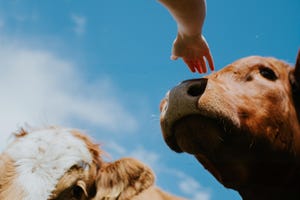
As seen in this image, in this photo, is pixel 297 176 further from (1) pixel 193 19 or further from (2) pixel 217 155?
(1) pixel 193 19

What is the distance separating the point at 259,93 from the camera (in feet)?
11.4

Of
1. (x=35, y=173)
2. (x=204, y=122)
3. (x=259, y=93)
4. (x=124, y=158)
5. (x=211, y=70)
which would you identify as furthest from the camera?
(x=124, y=158)

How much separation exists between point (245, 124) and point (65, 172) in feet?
6.71

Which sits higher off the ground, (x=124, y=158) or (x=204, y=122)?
(x=124, y=158)

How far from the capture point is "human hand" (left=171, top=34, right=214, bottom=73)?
11.6ft

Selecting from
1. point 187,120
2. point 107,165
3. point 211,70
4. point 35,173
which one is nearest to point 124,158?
point 107,165

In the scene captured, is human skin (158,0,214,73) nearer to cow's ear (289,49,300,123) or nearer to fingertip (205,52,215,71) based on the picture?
fingertip (205,52,215,71)

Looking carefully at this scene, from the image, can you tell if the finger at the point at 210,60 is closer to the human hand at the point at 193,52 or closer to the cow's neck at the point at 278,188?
the human hand at the point at 193,52

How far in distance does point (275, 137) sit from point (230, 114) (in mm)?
421

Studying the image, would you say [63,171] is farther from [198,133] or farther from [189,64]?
[198,133]

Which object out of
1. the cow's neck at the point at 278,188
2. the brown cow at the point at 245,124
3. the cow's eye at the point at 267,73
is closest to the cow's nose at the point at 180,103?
the brown cow at the point at 245,124

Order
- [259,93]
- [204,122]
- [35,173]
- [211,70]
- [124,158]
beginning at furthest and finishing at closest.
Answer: [124,158], [35,173], [211,70], [259,93], [204,122]

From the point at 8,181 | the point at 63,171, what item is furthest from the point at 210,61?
the point at 8,181

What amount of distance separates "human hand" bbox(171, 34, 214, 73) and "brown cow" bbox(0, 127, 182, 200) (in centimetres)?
161
